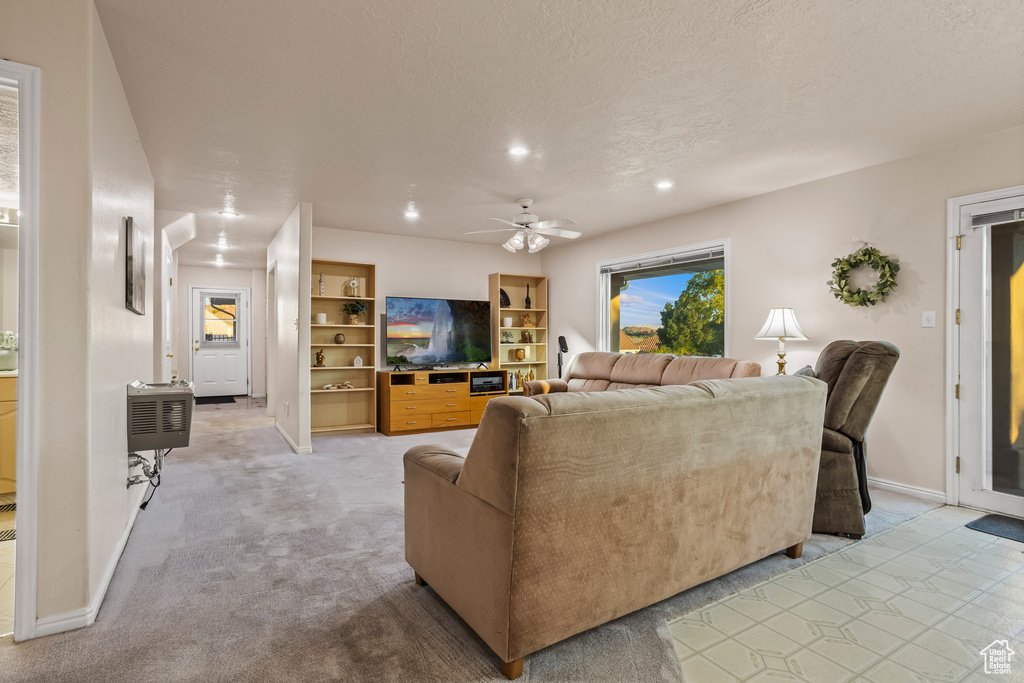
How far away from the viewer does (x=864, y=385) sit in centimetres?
283

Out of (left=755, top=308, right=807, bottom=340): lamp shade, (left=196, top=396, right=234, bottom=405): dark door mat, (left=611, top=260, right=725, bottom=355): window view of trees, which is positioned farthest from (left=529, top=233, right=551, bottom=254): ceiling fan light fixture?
(left=196, top=396, right=234, bottom=405): dark door mat

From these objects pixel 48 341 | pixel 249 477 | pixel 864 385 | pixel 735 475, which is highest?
pixel 48 341

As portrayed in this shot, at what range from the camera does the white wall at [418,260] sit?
20.6 feet

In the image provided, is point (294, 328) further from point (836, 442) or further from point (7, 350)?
point (836, 442)

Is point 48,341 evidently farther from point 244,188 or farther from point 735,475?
point 244,188

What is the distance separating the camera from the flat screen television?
6.37 m

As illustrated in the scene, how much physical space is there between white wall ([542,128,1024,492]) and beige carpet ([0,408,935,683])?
1.79 feet

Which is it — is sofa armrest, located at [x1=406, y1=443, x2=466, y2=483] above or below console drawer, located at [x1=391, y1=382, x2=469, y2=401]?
above

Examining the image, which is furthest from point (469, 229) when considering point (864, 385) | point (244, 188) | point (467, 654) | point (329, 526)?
point (467, 654)

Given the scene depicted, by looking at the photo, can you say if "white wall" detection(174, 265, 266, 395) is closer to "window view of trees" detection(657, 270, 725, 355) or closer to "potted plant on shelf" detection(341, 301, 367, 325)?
"potted plant on shelf" detection(341, 301, 367, 325)

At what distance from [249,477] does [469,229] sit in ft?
11.8

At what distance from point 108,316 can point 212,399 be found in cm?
798

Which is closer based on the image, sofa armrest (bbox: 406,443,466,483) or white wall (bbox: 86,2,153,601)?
sofa armrest (bbox: 406,443,466,483)

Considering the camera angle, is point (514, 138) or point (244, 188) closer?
point (514, 138)
